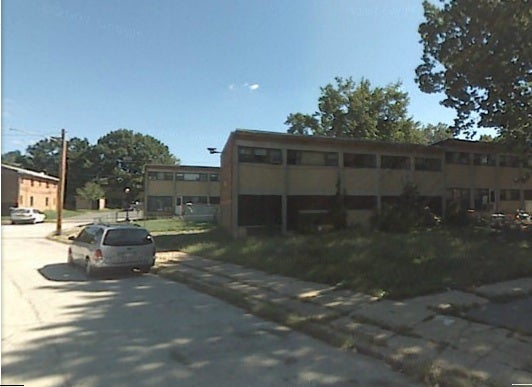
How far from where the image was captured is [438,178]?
27375 millimetres

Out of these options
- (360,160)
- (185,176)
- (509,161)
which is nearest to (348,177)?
(360,160)

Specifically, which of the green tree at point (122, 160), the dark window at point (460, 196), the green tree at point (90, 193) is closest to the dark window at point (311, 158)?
the dark window at point (460, 196)

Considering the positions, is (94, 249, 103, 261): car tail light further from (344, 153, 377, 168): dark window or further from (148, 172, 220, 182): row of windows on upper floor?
(148, 172, 220, 182): row of windows on upper floor

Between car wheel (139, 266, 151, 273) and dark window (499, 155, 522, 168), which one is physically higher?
dark window (499, 155, 522, 168)

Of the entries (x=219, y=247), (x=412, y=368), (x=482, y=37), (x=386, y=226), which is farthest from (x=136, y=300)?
(x=386, y=226)

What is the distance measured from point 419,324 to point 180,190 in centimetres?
4075

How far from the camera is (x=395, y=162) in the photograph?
25938 millimetres

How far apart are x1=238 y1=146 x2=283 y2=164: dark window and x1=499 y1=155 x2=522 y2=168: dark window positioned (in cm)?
1830

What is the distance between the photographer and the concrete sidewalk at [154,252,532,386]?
4.43 meters

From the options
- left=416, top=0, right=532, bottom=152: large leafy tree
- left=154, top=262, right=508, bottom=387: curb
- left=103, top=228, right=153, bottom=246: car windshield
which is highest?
left=416, top=0, right=532, bottom=152: large leafy tree

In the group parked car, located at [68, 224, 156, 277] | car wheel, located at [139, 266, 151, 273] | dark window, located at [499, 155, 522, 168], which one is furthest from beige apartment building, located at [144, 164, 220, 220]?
parked car, located at [68, 224, 156, 277]

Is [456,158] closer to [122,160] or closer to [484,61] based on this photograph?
[484,61]

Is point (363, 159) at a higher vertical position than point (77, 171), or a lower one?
lower

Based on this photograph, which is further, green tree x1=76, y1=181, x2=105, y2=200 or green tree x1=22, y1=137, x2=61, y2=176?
green tree x1=22, y1=137, x2=61, y2=176
